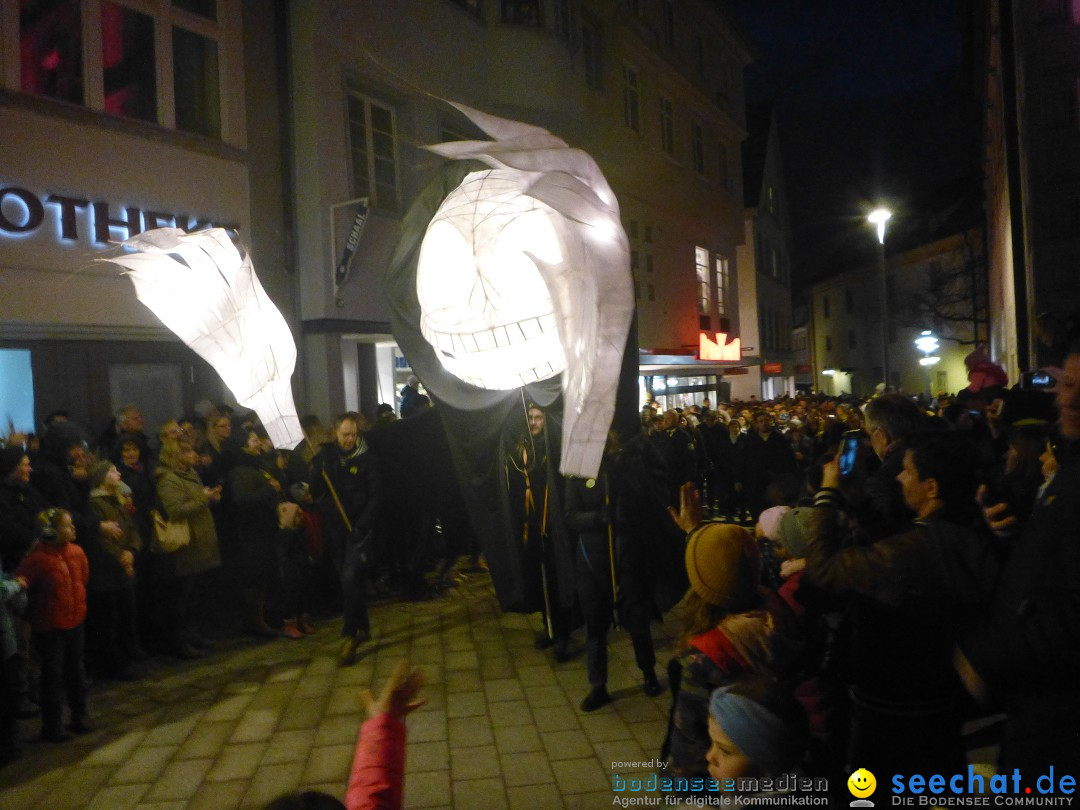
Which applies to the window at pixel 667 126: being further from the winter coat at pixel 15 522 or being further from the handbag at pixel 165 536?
the winter coat at pixel 15 522

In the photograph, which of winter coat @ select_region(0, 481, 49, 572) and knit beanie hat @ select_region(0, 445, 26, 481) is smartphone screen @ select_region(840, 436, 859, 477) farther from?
knit beanie hat @ select_region(0, 445, 26, 481)

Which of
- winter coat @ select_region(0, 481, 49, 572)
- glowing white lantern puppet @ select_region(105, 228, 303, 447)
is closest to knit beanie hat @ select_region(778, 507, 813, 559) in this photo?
glowing white lantern puppet @ select_region(105, 228, 303, 447)

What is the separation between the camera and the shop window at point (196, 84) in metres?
10.7

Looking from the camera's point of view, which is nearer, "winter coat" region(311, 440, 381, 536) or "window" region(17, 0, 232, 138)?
"winter coat" region(311, 440, 381, 536)

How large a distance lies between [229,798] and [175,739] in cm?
93

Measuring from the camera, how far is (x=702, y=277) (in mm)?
26391

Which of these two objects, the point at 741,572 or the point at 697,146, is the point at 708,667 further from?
the point at 697,146

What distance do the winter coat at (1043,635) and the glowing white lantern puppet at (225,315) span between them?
4.17 m

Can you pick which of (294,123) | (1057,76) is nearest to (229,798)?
(294,123)

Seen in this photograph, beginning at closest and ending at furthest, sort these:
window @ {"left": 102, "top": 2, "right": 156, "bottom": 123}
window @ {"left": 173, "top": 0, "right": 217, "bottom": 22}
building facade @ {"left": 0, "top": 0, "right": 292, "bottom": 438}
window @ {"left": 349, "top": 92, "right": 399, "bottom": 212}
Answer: building facade @ {"left": 0, "top": 0, "right": 292, "bottom": 438}, window @ {"left": 102, "top": 2, "right": 156, "bottom": 123}, window @ {"left": 173, "top": 0, "right": 217, "bottom": 22}, window @ {"left": 349, "top": 92, "right": 399, "bottom": 212}

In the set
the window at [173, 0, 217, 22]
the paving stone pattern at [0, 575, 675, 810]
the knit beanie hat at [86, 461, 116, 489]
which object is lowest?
the paving stone pattern at [0, 575, 675, 810]

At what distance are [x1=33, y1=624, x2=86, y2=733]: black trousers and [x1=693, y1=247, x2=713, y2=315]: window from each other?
22.5 metres

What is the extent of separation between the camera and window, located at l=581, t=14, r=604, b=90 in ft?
61.7

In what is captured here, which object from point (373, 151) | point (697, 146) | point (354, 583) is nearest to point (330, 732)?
point (354, 583)
